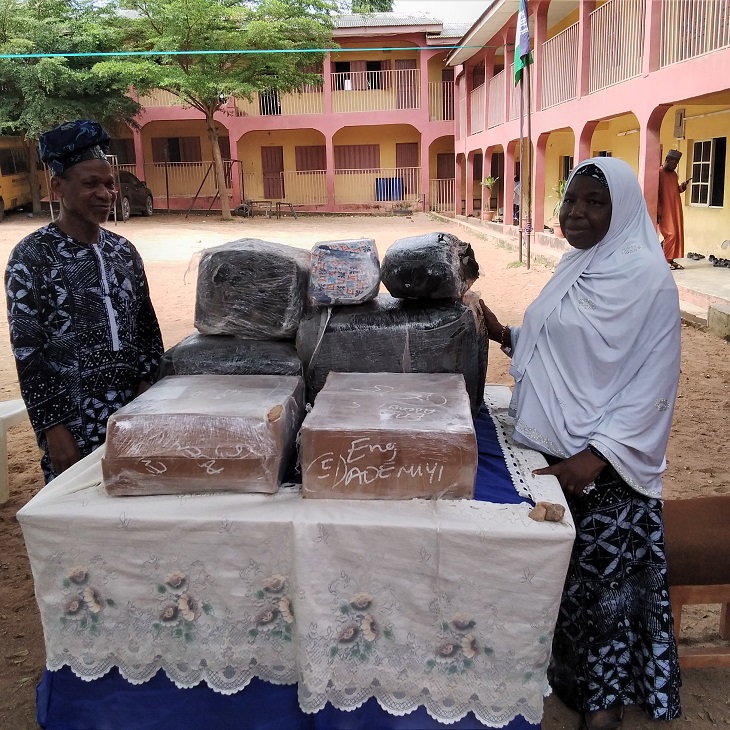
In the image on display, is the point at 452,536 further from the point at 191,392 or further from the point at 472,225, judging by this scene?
the point at 472,225

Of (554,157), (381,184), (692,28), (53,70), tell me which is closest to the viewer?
(692,28)

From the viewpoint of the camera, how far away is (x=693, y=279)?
29.3 ft

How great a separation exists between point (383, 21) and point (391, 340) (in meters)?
23.0

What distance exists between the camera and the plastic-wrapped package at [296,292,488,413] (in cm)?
192

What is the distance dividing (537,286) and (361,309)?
792 centimetres

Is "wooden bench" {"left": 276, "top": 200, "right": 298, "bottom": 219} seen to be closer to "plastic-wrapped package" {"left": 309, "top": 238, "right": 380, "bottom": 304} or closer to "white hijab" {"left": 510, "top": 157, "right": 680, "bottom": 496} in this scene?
"plastic-wrapped package" {"left": 309, "top": 238, "right": 380, "bottom": 304}

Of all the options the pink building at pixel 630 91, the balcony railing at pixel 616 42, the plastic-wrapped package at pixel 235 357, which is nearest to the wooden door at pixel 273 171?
the pink building at pixel 630 91

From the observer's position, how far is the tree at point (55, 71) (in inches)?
719

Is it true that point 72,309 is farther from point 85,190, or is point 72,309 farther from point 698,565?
point 698,565

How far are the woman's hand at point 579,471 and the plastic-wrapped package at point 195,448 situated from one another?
695 mm

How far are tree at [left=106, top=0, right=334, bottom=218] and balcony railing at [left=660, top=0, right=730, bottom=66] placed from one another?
482 inches

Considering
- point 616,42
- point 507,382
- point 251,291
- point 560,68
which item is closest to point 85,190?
point 251,291

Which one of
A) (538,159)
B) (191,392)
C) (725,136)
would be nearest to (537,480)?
(191,392)

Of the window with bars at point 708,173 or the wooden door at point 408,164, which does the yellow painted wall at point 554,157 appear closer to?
the window with bars at point 708,173
